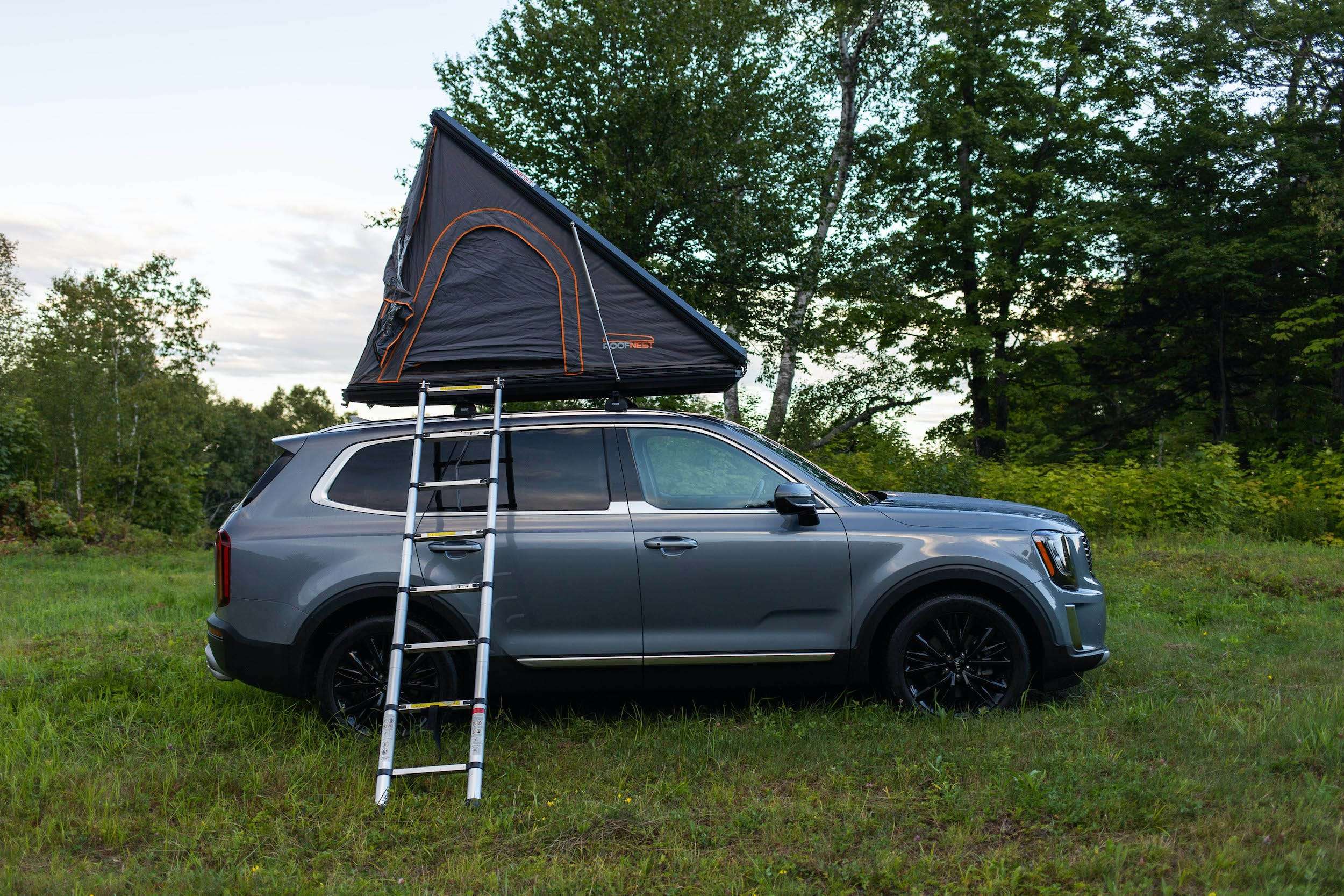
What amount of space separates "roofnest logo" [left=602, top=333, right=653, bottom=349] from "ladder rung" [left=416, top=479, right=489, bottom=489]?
117cm

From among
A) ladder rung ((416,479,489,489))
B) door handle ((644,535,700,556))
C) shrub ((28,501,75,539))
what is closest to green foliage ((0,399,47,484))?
shrub ((28,501,75,539))

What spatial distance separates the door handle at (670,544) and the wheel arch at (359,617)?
106cm

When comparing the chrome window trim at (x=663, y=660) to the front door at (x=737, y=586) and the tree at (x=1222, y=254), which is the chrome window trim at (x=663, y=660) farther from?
the tree at (x=1222, y=254)

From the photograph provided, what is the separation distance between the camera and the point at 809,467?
5926mm

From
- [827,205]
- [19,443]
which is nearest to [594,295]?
[827,205]

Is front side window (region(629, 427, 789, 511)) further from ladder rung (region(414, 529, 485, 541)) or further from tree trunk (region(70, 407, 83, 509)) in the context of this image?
tree trunk (region(70, 407, 83, 509))

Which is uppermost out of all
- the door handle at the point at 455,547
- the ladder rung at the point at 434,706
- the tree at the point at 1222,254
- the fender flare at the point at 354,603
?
the tree at the point at 1222,254

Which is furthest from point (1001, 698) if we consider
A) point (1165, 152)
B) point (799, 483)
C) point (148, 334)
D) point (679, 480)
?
point (148, 334)

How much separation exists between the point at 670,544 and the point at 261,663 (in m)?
2.29

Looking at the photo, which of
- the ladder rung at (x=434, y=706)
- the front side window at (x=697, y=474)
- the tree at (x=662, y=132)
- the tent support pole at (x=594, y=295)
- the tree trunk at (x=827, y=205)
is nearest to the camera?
the ladder rung at (x=434, y=706)

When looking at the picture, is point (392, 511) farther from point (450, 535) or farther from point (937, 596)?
point (937, 596)

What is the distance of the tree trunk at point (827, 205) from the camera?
72.0 feet

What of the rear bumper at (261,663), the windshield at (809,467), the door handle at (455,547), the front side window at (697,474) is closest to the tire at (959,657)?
the windshield at (809,467)

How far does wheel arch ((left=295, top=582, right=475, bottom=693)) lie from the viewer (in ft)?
17.1
